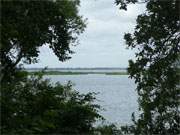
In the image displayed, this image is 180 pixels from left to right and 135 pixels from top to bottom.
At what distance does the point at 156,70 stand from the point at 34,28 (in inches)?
153

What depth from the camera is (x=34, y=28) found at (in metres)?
13.1

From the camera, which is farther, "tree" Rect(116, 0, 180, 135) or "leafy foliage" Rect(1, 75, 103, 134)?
"tree" Rect(116, 0, 180, 135)

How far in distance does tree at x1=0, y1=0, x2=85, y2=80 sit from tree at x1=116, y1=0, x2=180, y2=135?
2058mm

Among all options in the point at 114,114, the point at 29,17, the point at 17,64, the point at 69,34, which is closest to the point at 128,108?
the point at 114,114

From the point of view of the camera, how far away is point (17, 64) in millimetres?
15477

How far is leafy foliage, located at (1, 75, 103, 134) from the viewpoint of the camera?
1156 cm

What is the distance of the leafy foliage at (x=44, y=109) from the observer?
11.6 m

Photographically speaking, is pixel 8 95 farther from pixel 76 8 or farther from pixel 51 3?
pixel 76 8

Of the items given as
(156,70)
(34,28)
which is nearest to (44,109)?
(34,28)

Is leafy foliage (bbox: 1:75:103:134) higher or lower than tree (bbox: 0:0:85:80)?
lower

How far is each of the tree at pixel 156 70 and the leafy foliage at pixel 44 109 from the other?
1630 millimetres

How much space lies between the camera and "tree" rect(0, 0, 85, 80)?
39.9ft

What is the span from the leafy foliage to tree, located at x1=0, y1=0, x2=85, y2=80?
1060 millimetres

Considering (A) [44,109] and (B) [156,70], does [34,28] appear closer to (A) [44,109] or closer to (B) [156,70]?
(A) [44,109]
